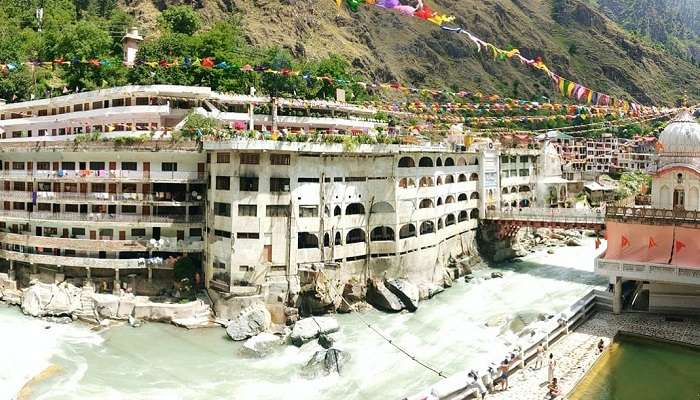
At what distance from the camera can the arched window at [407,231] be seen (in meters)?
43.4

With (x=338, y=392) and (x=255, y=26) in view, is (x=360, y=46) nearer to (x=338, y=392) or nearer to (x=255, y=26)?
(x=255, y=26)

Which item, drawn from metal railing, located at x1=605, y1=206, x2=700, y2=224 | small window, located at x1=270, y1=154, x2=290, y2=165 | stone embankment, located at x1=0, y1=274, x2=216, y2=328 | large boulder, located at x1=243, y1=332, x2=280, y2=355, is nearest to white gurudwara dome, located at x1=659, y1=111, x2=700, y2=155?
metal railing, located at x1=605, y1=206, x2=700, y2=224

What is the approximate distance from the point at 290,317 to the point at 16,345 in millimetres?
15298

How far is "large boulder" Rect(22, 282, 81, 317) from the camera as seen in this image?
36625 millimetres

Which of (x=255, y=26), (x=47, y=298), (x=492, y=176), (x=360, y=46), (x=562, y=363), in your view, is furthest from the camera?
(x=360, y=46)

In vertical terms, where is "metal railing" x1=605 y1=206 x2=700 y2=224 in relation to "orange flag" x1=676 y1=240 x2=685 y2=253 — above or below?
above

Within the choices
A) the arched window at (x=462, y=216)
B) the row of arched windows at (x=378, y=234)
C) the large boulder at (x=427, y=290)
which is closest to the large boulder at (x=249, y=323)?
the row of arched windows at (x=378, y=234)

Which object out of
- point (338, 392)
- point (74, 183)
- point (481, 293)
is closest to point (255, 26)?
point (74, 183)

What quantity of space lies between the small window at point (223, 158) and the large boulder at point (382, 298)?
42.6 ft

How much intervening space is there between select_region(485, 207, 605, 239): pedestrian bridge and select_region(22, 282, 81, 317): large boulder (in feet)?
119

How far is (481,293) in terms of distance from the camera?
1725 inches

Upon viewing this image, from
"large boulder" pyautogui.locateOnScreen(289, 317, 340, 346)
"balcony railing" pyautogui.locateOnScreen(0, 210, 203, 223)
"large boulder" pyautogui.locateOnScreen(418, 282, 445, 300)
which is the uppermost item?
"balcony railing" pyautogui.locateOnScreen(0, 210, 203, 223)

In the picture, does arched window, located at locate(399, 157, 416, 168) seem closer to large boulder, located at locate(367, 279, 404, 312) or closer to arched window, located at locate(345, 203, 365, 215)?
arched window, located at locate(345, 203, 365, 215)

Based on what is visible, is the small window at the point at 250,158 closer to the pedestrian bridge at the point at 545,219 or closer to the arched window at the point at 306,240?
the arched window at the point at 306,240
